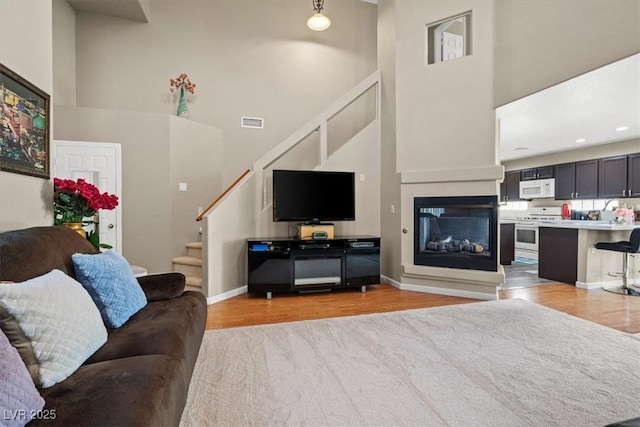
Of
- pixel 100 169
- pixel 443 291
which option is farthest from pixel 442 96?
pixel 100 169

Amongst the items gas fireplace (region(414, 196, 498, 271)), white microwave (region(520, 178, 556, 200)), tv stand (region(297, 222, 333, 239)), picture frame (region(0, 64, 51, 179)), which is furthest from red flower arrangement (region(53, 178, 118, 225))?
white microwave (region(520, 178, 556, 200))

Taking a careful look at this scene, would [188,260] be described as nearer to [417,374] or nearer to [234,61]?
[417,374]

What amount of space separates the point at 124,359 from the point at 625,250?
5465 mm

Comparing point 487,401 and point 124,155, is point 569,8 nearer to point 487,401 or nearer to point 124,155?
point 487,401

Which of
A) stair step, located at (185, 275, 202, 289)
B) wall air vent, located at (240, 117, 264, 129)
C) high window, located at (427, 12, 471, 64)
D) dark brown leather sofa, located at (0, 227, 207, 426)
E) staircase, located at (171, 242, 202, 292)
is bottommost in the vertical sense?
stair step, located at (185, 275, 202, 289)

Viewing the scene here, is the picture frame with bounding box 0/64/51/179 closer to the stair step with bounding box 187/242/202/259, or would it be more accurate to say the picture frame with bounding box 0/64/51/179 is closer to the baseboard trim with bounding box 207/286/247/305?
the baseboard trim with bounding box 207/286/247/305

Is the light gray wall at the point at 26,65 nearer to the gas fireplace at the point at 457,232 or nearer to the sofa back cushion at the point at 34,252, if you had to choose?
the sofa back cushion at the point at 34,252

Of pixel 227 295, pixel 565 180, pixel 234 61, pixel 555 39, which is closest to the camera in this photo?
pixel 555 39

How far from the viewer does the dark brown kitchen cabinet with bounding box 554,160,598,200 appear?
6.07 meters

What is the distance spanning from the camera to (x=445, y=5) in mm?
4035

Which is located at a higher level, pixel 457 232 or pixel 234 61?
pixel 234 61

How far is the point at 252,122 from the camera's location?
5.54 metres

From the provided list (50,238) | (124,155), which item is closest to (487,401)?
(50,238)

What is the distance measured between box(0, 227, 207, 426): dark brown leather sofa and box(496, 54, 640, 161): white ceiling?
396 centimetres
